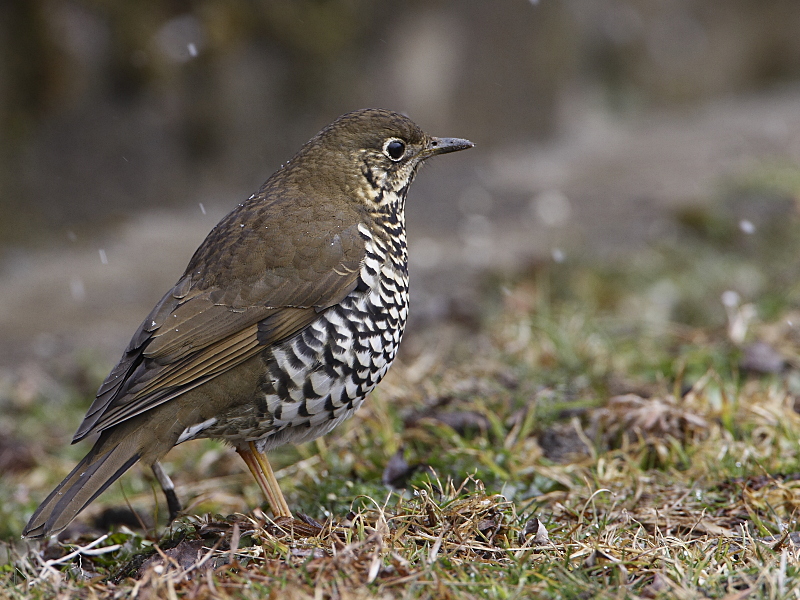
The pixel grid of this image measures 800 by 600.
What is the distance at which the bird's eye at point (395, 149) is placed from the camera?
3.71 m

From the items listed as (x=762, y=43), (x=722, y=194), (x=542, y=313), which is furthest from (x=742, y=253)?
(x=762, y=43)

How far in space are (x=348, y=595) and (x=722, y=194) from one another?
7038 mm

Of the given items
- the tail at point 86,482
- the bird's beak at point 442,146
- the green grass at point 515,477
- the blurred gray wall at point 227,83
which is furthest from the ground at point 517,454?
the bird's beak at point 442,146

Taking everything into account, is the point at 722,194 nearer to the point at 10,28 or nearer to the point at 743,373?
the point at 743,373

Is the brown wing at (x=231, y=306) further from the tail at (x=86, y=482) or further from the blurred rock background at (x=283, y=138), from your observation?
the blurred rock background at (x=283, y=138)

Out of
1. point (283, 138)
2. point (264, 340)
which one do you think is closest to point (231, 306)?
point (264, 340)

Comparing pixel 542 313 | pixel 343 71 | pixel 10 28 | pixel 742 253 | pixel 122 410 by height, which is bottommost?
pixel 742 253

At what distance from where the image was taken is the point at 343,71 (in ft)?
31.9

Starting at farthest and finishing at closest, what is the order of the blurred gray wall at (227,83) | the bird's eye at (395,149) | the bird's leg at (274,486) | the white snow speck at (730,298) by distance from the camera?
the blurred gray wall at (227,83), the white snow speck at (730,298), the bird's eye at (395,149), the bird's leg at (274,486)

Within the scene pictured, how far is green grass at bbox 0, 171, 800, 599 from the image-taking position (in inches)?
105

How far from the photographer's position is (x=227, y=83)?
9.18 meters

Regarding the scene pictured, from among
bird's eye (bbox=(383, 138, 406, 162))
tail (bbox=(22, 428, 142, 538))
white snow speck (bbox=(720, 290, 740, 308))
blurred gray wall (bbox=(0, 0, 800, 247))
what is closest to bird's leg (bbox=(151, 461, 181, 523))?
tail (bbox=(22, 428, 142, 538))

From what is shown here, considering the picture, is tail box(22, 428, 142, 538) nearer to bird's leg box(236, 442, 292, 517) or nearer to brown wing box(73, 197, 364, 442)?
brown wing box(73, 197, 364, 442)

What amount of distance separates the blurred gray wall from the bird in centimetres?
528
